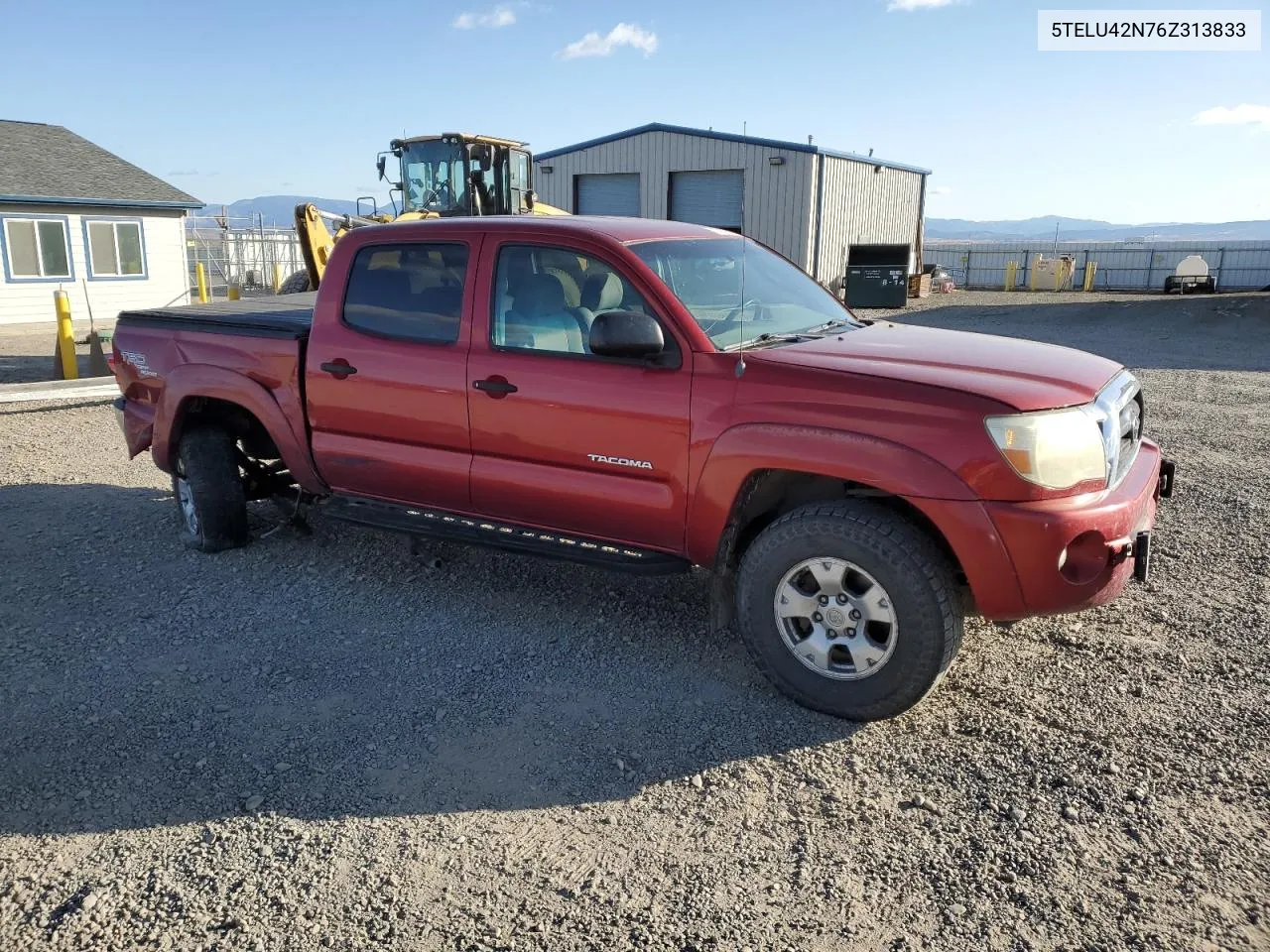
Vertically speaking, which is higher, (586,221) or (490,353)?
(586,221)

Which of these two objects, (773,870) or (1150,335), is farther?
(1150,335)

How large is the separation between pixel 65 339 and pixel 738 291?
432 inches

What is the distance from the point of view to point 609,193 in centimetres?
2917

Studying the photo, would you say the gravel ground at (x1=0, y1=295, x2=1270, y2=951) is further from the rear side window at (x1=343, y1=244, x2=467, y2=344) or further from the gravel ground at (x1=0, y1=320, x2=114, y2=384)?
the gravel ground at (x1=0, y1=320, x2=114, y2=384)

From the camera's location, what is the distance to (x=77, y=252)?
71.3 ft

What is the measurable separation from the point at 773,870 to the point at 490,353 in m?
2.63

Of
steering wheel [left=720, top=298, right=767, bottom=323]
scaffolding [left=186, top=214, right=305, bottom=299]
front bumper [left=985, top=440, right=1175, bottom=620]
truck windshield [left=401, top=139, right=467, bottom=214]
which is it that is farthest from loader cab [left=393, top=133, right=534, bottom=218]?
scaffolding [left=186, top=214, right=305, bottom=299]

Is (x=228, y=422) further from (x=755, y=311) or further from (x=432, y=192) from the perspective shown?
(x=432, y=192)

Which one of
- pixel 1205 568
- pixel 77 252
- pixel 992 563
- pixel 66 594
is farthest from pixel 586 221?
pixel 77 252

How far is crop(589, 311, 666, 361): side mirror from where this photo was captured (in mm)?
3941

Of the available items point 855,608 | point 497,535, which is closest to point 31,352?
point 497,535

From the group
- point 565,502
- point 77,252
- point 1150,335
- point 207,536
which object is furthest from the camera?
point 77,252

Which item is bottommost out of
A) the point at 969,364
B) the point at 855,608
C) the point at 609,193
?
the point at 855,608

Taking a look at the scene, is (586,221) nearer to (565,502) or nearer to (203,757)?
(565,502)
